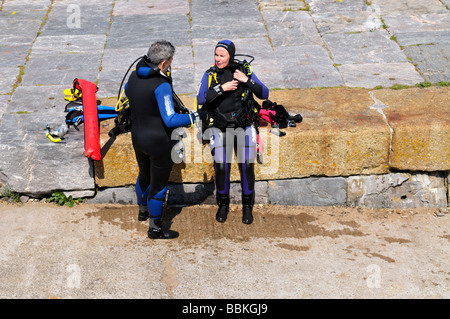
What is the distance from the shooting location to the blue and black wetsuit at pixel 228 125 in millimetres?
6447

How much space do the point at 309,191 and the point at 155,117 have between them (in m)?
2.32

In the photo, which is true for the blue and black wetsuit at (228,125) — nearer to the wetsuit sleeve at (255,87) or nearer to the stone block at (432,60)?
the wetsuit sleeve at (255,87)

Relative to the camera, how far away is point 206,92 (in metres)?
6.41

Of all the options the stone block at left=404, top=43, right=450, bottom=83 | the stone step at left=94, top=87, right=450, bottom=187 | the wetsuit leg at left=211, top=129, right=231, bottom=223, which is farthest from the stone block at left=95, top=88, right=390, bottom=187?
the stone block at left=404, top=43, right=450, bottom=83

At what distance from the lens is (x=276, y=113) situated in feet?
23.1

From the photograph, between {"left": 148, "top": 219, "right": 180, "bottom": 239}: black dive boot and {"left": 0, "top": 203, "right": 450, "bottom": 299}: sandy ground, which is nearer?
{"left": 0, "top": 203, "right": 450, "bottom": 299}: sandy ground

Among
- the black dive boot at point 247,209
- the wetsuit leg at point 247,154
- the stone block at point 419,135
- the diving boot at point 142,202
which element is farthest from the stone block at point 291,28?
the diving boot at point 142,202

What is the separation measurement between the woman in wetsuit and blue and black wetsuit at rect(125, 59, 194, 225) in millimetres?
513

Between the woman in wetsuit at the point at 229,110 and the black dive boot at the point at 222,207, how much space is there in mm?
105

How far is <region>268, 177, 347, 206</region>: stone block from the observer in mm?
7266

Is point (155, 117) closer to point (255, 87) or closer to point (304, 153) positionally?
point (255, 87)

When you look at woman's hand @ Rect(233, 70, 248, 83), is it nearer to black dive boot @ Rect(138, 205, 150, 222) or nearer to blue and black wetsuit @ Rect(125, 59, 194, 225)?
blue and black wetsuit @ Rect(125, 59, 194, 225)

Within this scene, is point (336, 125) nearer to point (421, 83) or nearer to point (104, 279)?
point (421, 83)
